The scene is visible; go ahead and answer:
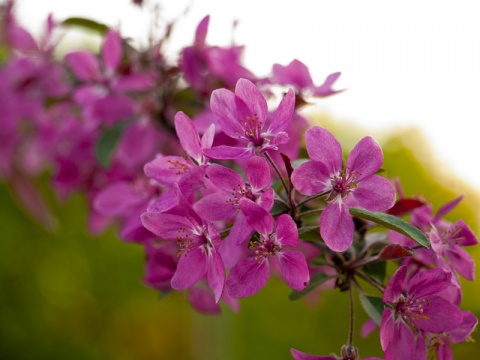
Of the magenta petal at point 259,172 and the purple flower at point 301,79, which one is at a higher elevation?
the magenta petal at point 259,172

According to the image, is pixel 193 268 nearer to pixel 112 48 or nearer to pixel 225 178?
pixel 225 178

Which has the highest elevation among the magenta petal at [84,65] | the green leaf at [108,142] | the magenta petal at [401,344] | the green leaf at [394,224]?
the green leaf at [394,224]

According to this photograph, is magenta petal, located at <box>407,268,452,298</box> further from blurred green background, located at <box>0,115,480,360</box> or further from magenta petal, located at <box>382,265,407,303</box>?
blurred green background, located at <box>0,115,480,360</box>

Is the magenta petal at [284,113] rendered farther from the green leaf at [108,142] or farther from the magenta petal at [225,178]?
the green leaf at [108,142]

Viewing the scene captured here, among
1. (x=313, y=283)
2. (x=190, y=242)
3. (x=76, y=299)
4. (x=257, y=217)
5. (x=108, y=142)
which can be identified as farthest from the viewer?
(x=76, y=299)

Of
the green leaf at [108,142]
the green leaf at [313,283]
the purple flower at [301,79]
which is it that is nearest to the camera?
the green leaf at [313,283]

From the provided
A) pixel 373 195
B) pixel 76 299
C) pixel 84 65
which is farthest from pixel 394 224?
pixel 76 299

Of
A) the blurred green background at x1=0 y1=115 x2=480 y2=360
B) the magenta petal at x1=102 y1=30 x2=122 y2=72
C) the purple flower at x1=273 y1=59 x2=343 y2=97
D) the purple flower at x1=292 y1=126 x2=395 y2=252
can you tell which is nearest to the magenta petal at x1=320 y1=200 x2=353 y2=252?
the purple flower at x1=292 y1=126 x2=395 y2=252

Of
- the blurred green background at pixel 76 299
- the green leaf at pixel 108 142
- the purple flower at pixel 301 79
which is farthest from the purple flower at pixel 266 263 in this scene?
the blurred green background at pixel 76 299
